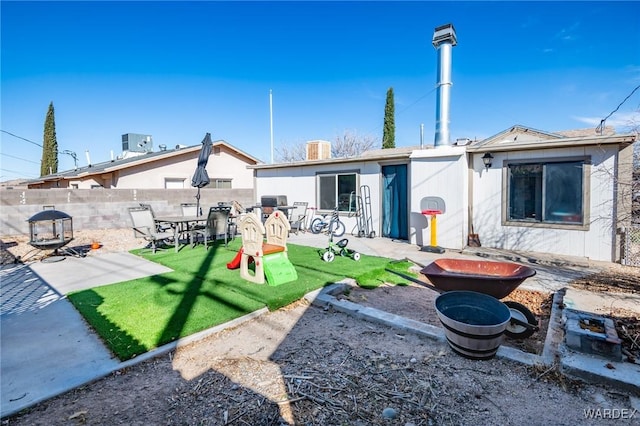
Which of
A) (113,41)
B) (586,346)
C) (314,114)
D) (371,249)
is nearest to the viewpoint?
(586,346)

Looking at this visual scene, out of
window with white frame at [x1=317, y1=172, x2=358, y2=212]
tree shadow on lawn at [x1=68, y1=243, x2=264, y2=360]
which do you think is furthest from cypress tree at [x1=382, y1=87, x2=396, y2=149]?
tree shadow on lawn at [x1=68, y1=243, x2=264, y2=360]

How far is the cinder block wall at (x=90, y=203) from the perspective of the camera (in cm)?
905

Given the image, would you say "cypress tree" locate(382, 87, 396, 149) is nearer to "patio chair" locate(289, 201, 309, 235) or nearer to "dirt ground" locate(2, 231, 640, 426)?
"patio chair" locate(289, 201, 309, 235)

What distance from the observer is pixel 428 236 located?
7941 millimetres

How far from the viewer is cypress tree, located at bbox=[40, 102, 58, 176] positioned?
83.4 feet

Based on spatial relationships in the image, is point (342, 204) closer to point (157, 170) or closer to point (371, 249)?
point (371, 249)

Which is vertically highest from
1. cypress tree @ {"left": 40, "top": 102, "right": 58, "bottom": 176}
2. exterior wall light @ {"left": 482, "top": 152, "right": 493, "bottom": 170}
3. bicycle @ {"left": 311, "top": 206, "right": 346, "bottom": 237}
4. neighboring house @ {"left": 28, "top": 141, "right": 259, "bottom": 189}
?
cypress tree @ {"left": 40, "top": 102, "right": 58, "bottom": 176}

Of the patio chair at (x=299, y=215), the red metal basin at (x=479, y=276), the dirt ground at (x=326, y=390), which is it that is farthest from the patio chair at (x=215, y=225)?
the red metal basin at (x=479, y=276)

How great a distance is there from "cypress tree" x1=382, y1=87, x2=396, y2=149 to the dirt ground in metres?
23.5

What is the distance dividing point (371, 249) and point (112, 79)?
14769 millimetres

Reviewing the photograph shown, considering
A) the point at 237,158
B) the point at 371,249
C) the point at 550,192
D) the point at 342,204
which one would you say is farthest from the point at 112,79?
the point at 550,192

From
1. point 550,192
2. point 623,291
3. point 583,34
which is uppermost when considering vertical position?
point 583,34

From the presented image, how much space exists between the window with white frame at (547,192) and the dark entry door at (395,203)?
2492mm

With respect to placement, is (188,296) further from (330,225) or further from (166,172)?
(166,172)
